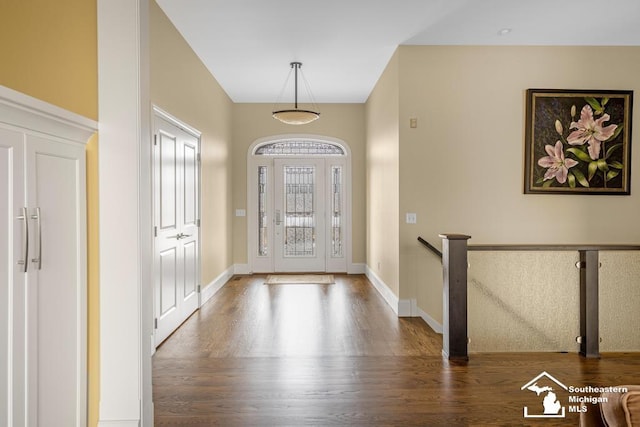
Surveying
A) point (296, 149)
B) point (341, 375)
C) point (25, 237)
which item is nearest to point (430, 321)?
point (341, 375)

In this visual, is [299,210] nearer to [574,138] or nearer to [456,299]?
[574,138]

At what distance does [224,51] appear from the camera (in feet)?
16.9

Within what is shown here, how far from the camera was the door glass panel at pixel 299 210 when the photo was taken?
798 centimetres

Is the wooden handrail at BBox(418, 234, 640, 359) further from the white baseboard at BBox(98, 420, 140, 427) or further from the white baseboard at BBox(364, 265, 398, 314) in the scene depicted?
the white baseboard at BBox(98, 420, 140, 427)

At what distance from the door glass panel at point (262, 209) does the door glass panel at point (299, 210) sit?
356 millimetres

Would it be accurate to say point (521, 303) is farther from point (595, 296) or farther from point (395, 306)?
point (395, 306)

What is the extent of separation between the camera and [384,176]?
5867mm

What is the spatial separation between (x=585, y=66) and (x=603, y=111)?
0.54 metres

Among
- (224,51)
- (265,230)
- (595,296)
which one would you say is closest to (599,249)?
(595,296)

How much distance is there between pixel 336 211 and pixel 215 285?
8.79ft

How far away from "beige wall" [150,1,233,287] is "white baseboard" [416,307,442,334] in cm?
265

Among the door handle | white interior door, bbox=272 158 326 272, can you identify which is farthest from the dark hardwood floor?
white interior door, bbox=272 158 326 272

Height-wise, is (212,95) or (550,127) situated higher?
(212,95)

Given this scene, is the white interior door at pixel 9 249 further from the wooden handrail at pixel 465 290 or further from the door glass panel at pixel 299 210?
the door glass panel at pixel 299 210
